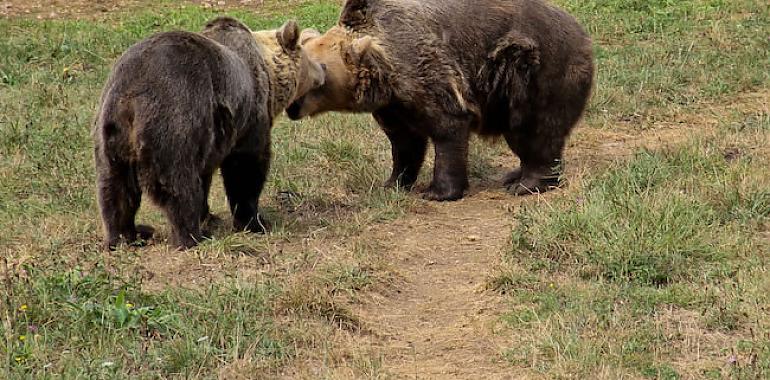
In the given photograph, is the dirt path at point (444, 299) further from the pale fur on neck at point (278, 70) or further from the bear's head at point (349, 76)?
the pale fur on neck at point (278, 70)

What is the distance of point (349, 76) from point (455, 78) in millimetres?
782

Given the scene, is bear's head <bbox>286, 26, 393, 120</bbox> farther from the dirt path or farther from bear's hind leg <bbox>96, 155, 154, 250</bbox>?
bear's hind leg <bbox>96, 155, 154, 250</bbox>

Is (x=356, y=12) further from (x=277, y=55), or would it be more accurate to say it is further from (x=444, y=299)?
(x=444, y=299)

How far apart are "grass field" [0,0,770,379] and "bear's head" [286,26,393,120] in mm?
586

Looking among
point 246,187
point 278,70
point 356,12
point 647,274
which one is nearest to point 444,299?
point 647,274

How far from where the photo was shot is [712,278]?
6008 mm

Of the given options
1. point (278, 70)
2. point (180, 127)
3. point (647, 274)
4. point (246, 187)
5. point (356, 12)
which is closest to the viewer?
point (647, 274)

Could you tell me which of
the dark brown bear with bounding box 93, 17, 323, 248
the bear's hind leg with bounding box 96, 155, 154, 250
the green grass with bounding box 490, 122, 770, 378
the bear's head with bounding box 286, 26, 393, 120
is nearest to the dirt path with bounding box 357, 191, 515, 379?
the green grass with bounding box 490, 122, 770, 378

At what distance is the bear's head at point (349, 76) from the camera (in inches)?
331

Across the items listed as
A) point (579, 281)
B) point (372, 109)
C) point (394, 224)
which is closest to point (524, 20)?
point (372, 109)

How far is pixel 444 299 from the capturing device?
6344 millimetres

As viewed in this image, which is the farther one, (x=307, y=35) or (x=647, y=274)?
(x=307, y=35)

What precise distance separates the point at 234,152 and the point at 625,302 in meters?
2.92

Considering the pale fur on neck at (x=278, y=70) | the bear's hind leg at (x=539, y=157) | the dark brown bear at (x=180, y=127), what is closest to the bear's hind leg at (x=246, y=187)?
the dark brown bear at (x=180, y=127)
